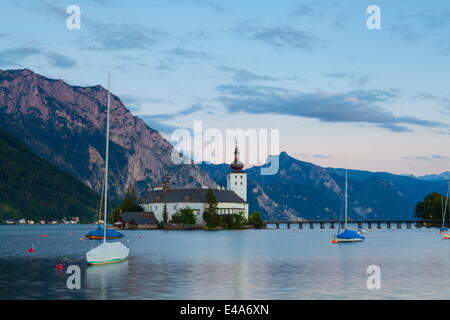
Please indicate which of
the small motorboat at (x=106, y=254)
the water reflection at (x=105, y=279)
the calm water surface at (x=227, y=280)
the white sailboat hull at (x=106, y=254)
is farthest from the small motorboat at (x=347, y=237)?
the water reflection at (x=105, y=279)

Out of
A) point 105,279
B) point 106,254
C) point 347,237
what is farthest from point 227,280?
point 347,237

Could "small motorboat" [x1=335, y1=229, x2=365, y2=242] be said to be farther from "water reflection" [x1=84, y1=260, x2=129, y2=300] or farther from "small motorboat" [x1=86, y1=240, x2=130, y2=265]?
"water reflection" [x1=84, y1=260, x2=129, y2=300]

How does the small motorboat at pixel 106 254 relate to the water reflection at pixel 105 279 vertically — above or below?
above

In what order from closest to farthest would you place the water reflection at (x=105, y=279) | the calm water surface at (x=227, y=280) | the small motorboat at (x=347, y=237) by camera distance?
the calm water surface at (x=227, y=280) < the water reflection at (x=105, y=279) < the small motorboat at (x=347, y=237)

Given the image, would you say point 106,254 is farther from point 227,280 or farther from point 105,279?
point 227,280

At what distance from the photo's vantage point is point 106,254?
2751 inches

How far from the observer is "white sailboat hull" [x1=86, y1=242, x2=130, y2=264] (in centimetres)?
6825

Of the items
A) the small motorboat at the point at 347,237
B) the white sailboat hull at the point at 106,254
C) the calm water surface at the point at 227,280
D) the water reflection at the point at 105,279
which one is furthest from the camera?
the small motorboat at the point at 347,237

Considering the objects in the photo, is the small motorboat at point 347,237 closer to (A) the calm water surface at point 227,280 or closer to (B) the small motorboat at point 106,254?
(A) the calm water surface at point 227,280

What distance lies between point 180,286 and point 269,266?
23.2m

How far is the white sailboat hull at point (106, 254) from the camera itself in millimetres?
68250

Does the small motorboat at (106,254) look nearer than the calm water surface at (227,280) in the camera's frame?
No
